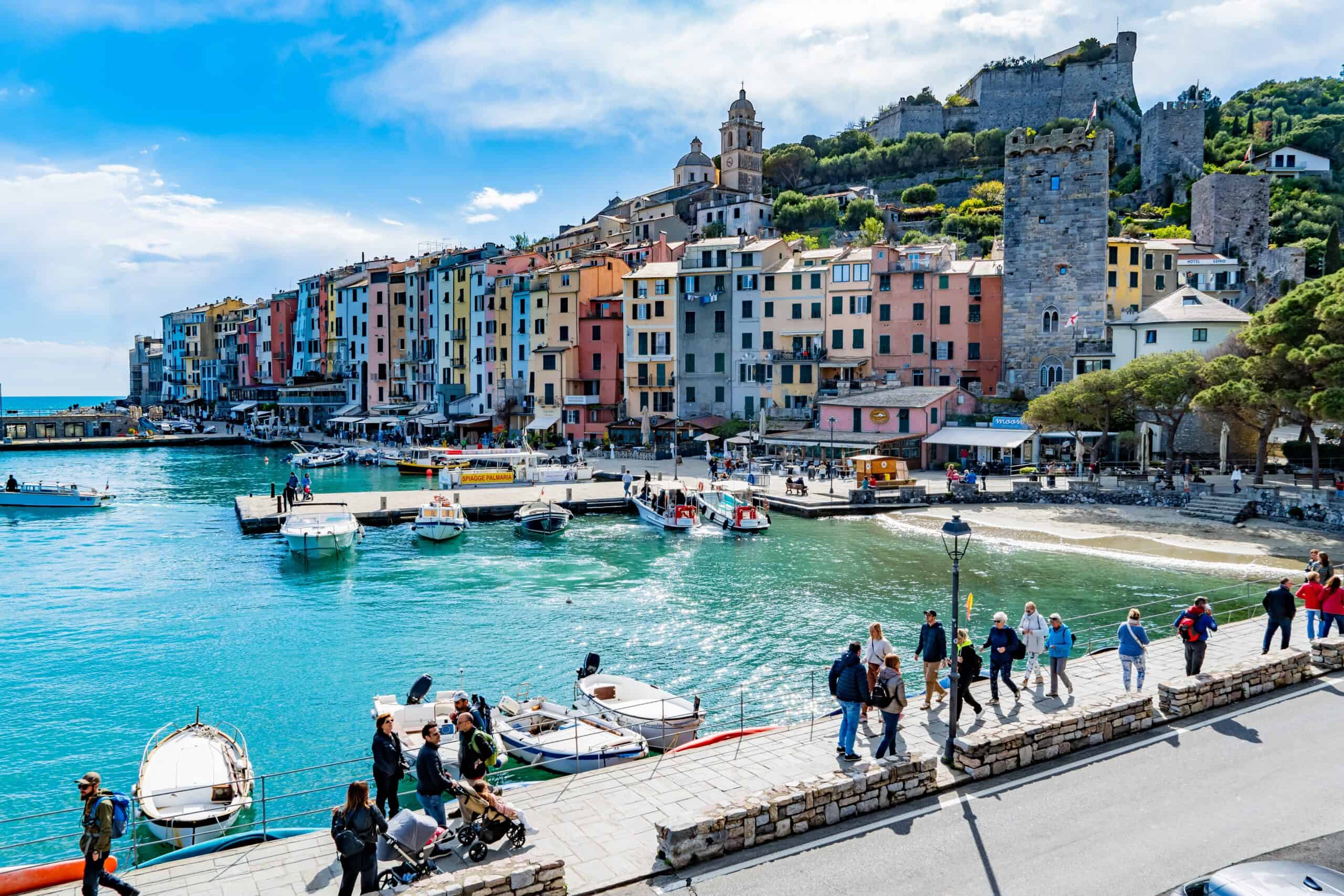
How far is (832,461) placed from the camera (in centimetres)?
5216

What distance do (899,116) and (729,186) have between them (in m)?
26.7

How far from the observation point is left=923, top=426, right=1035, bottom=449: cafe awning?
1928 inches

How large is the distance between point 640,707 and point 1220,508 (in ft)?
99.4

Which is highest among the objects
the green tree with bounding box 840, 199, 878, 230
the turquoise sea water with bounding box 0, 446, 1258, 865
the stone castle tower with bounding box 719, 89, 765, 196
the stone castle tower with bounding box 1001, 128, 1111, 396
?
the stone castle tower with bounding box 719, 89, 765, 196

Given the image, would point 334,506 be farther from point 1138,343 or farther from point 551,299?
point 1138,343

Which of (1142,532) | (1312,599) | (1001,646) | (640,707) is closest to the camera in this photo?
(1001,646)

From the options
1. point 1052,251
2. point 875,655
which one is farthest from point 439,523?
point 1052,251

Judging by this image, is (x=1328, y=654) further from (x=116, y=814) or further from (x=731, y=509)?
(x=731, y=509)

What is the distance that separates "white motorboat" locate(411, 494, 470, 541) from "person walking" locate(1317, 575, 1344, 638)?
30.6 metres

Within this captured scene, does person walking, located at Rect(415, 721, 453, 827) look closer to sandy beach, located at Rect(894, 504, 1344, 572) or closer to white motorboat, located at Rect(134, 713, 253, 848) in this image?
white motorboat, located at Rect(134, 713, 253, 848)

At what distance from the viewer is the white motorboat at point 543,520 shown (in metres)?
40.6

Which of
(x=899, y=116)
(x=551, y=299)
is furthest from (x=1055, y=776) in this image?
(x=899, y=116)

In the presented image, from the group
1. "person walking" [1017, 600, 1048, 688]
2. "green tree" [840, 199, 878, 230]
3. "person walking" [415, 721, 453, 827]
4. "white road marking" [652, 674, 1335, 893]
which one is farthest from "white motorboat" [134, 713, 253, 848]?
"green tree" [840, 199, 878, 230]

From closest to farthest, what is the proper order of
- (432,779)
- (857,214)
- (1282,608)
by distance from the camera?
(432,779)
(1282,608)
(857,214)
